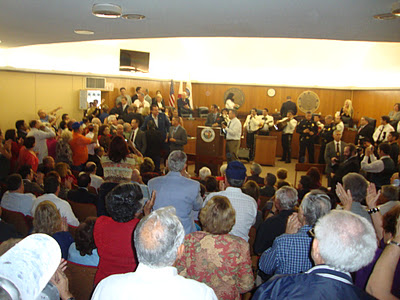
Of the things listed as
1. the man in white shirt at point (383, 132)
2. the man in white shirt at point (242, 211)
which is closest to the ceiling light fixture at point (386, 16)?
the man in white shirt at point (242, 211)

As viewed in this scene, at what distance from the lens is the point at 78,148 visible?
7273mm

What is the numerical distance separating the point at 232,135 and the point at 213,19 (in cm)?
712

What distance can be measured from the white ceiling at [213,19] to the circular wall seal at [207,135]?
16.4 ft

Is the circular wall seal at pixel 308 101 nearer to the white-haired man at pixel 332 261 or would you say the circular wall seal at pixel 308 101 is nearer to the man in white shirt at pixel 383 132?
the man in white shirt at pixel 383 132

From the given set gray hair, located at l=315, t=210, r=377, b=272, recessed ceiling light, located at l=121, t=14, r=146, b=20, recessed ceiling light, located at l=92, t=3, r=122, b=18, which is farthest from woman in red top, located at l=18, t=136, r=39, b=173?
gray hair, located at l=315, t=210, r=377, b=272

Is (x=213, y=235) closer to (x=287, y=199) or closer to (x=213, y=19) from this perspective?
(x=287, y=199)

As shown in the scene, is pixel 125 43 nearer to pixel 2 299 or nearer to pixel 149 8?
pixel 149 8

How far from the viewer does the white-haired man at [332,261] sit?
153cm

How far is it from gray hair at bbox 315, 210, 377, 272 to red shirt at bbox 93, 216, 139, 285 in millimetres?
1412

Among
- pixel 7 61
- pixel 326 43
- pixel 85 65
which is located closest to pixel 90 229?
pixel 7 61

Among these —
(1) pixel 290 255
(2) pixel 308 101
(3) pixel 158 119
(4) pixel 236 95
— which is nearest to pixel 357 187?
(1) pixel 290 255

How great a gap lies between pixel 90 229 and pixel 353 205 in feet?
8.11

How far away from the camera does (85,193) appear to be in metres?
4.82

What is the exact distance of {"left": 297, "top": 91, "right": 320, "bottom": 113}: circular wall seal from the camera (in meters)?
16.1
